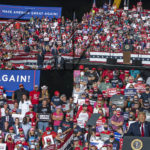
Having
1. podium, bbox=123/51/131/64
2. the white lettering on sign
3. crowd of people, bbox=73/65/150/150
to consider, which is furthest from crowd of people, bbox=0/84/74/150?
podium, bbox=123/51/131/64

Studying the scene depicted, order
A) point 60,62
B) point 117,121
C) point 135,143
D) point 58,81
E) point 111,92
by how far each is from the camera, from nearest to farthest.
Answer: point 135,143
point 117,121
point 111,92
point 58,81
point 60,62

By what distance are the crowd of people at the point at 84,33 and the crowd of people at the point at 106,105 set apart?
3.70 m

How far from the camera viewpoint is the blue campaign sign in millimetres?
16781

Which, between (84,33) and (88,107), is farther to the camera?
(84,33)

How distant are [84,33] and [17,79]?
6.57m

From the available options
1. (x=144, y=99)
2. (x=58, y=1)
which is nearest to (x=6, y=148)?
(x=144, y=99)

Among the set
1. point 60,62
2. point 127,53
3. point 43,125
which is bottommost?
point 43,125

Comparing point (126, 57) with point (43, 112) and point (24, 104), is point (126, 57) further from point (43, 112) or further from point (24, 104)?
point (43, 112)

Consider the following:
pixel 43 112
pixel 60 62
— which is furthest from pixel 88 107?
pixel 60 62

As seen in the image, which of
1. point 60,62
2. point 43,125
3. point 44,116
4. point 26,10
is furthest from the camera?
point 26,10

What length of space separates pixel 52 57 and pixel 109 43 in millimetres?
3698

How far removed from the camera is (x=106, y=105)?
1362 centimetres

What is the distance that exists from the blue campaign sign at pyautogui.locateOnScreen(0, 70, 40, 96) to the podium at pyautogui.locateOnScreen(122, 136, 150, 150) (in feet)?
31.9

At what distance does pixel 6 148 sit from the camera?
492 inches
